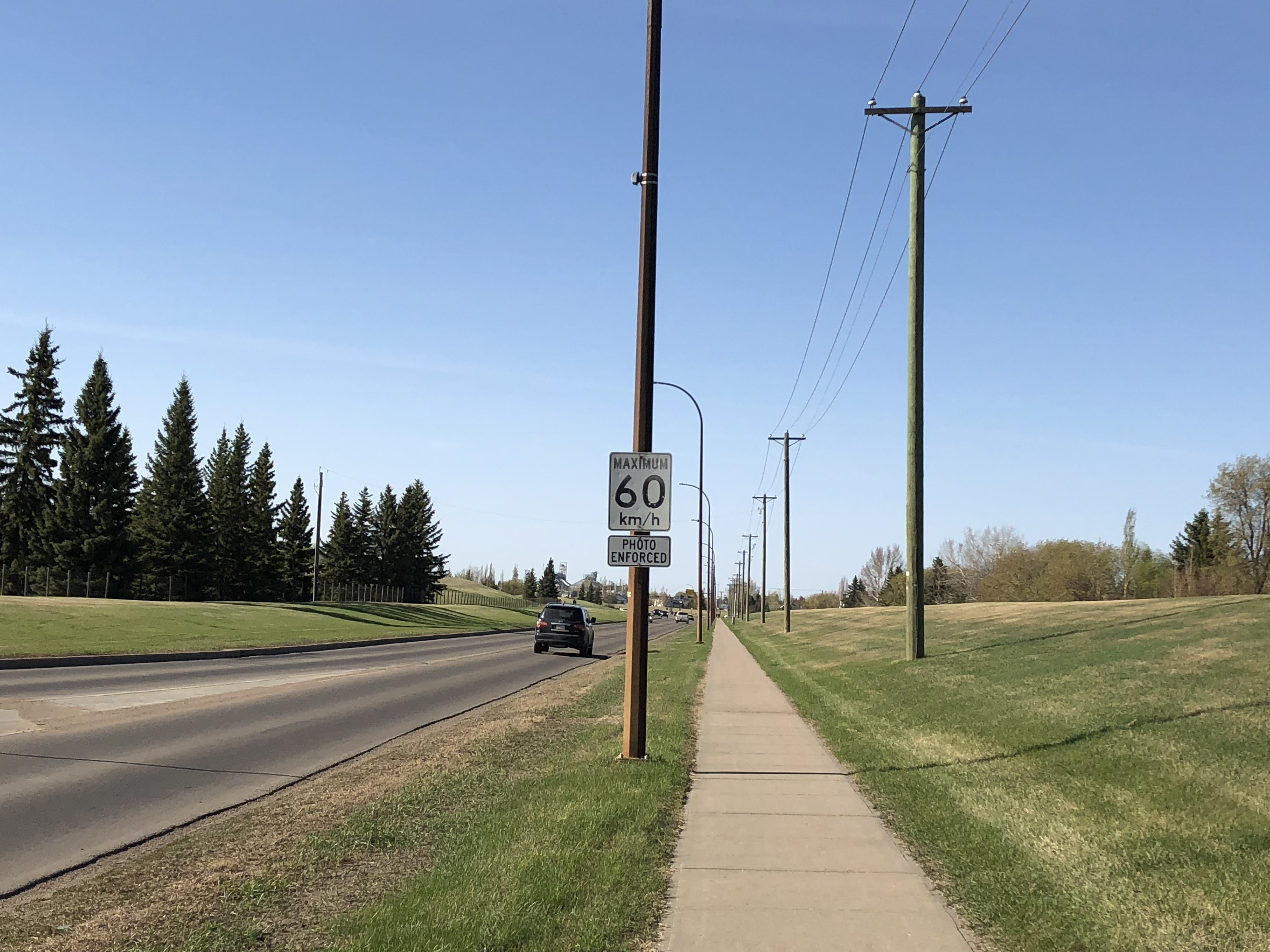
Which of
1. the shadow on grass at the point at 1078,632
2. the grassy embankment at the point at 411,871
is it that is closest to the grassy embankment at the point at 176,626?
the grassy embankment at the point at 411,871

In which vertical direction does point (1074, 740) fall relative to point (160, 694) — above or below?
above

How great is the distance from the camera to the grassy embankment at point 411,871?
5297mm

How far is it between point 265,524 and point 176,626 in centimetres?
5695

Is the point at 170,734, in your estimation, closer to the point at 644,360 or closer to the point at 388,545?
the point at 644,360

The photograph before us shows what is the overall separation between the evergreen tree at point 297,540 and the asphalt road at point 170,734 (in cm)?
7347

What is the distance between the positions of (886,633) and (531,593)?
136772 mm

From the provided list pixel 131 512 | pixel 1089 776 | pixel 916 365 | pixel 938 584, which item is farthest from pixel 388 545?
pixel 1089 776

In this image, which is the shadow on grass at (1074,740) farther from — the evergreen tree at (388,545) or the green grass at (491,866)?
the evergreen tree at (388,545)

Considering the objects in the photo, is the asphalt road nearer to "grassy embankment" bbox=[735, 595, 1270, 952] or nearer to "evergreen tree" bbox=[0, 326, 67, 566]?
"grassy embankment" bbox=[735, 595, 1270, 952]

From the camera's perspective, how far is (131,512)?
6762cm

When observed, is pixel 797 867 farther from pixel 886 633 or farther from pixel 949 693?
pixel 886 633

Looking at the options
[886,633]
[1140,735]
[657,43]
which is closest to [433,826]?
[1140,735]

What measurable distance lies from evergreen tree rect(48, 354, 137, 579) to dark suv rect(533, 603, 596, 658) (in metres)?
38.8

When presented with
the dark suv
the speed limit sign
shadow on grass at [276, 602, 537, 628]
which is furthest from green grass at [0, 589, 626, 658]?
the speed limit sign
